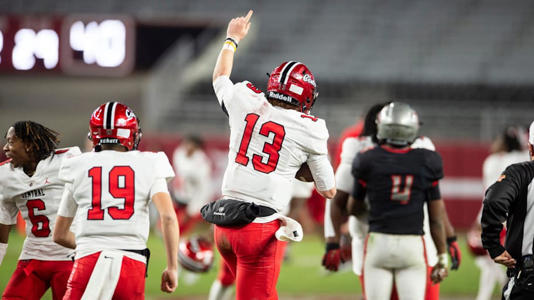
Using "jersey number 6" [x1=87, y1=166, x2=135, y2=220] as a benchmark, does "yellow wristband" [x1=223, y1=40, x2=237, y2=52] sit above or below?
above

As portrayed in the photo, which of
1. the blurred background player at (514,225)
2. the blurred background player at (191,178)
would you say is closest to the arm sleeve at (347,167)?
the blurred background player at (514,225)

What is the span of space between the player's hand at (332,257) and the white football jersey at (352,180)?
0.09m

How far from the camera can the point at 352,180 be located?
17.1 ft

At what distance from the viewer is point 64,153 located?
468cm

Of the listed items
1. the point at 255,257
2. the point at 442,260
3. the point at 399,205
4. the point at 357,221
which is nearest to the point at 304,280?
the point at 357,221

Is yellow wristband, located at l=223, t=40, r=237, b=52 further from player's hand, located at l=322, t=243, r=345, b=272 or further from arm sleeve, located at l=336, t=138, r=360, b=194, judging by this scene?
player's hand, located at l=322, t=243, r=345, b=272

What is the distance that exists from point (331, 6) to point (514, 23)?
19.0ft

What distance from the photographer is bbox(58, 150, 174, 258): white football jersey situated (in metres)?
3.85

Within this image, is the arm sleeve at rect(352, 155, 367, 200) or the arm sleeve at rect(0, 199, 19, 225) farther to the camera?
the arm sleeve at rect(352, 155, 367, 200)

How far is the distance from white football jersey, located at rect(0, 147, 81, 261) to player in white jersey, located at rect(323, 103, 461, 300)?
182 cm

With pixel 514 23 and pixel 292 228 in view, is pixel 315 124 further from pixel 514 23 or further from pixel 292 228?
pixel 514 23

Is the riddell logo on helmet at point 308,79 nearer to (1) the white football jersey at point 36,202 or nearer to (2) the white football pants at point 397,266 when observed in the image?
(2) the white football pants at point 397,266

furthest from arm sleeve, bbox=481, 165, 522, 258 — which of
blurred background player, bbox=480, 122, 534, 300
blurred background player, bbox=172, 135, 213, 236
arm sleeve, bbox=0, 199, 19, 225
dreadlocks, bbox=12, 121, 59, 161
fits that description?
blurred background player, bbox=172, 135, 213, 236

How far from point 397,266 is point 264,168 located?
119 centimetres
